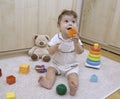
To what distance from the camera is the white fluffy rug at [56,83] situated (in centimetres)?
88

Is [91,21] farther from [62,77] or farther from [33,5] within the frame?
[62,77]

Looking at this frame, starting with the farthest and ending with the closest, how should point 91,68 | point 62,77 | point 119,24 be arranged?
point 119,24, point 91,68, point 62,77

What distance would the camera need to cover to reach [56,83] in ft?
3.27

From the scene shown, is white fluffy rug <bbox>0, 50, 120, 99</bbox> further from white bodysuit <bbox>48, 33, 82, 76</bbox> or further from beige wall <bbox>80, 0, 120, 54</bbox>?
beige wall <bbox>80, 0, 120, 54</bbox>

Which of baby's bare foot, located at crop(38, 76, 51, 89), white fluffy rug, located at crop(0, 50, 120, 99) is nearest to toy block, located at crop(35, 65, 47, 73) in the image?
white fluffy rug, located at crop(0, 50, 120, 99)

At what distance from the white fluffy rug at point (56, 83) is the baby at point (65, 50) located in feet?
0.17

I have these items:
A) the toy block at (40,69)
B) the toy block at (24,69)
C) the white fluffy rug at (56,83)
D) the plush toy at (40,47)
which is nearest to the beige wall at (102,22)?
the white fluffy rug at (56,83)

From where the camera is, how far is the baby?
0.98 m

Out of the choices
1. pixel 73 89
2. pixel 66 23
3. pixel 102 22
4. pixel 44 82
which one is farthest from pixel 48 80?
pixel 102 22

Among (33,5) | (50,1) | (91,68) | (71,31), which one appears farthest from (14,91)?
(50,1)

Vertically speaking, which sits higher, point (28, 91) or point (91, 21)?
point (91, 21)

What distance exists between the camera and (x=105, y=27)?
1626mm

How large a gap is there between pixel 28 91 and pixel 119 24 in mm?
1017

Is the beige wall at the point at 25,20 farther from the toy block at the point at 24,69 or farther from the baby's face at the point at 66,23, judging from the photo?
the baby's face at the point at 66,23
